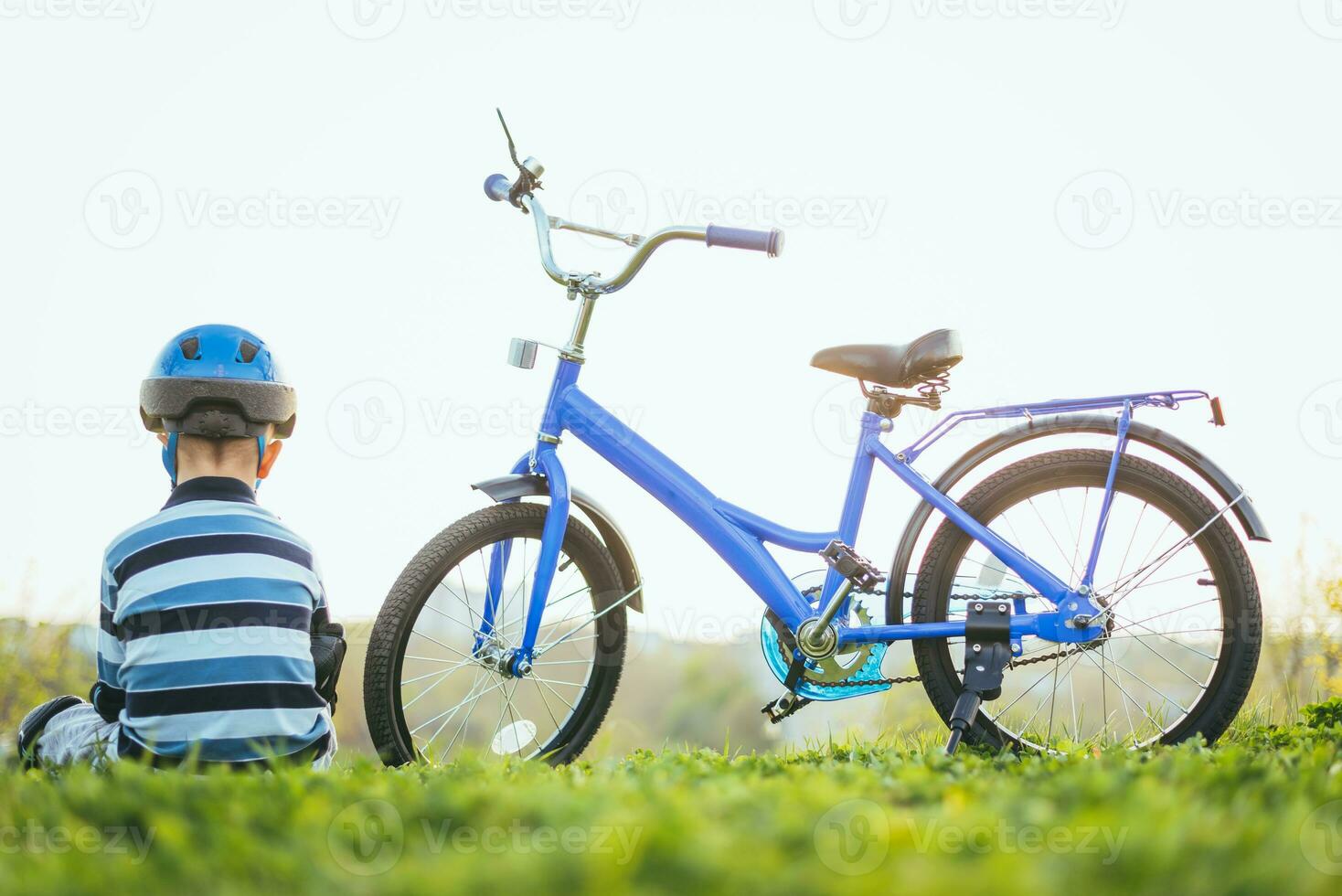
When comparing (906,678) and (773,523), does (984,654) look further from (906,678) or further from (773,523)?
(773,523)

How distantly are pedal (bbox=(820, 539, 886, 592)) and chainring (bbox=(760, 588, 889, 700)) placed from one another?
0.14 meters

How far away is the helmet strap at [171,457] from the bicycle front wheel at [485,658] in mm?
752

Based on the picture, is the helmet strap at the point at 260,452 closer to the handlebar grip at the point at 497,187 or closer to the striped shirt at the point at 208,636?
the striped shirt at the point at 208,636

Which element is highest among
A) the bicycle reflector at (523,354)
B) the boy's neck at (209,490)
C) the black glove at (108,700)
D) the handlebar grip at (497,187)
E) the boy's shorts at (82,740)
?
the handlebar grip at (497,187)

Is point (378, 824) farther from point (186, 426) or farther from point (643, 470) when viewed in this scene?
point (643, 470)

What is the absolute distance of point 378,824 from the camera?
1603 millimetres

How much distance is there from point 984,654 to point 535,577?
60.4 inches

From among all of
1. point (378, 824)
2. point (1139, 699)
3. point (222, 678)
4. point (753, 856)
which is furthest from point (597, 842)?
point (1139, 699)

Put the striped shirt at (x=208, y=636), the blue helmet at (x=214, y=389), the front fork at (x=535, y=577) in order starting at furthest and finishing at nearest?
the front fork at (x=535, y=577) < the blue helmet at (x=214, y=389) < the striped shirt at (x=208, y=636)

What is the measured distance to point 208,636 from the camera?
2336 mm

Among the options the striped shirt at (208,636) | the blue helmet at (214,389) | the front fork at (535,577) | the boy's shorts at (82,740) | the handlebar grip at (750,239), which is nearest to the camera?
the striped shirt at (208,636)

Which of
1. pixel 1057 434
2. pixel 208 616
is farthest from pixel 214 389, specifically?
pixel 1057 434

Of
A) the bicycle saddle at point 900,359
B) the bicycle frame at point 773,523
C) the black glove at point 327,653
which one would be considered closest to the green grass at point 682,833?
the black glove at point 327,653

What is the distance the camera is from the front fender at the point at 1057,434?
10.5 feet
